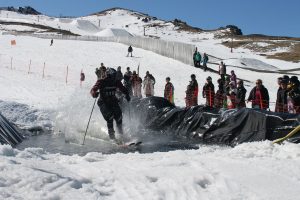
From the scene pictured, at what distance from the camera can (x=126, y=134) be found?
447 inches

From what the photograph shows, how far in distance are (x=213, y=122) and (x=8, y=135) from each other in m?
4.66

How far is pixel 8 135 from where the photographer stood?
9.97 m

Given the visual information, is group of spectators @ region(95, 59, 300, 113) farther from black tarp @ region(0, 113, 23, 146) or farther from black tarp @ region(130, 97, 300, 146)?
black tarp @ region(0, 113, 23, 146)

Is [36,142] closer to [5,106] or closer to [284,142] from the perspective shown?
[5,106]

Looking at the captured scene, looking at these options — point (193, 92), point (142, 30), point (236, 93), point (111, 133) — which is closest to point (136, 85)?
point (193, 92)

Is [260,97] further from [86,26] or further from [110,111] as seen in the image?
[86,26]

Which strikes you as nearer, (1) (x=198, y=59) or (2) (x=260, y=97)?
(2) (x=260, y=97)

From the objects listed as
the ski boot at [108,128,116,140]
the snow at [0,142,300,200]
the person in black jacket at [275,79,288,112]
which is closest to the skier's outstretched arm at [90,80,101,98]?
the ski boot at [108,128,116,140]

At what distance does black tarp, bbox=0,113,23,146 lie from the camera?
30.9 ft

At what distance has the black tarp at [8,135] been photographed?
30.9 ft

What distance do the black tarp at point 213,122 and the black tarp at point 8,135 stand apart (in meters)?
3.73

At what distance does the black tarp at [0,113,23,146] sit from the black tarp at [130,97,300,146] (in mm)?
3734

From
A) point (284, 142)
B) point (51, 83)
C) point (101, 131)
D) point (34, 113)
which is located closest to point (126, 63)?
point (51, 83)

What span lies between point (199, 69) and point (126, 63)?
7.02 metres
